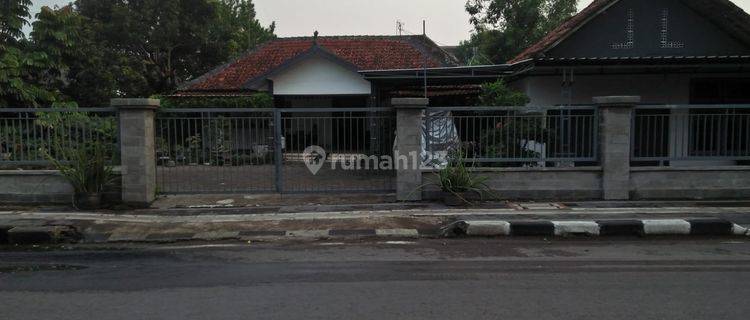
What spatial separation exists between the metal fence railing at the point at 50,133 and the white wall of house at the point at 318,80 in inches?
400

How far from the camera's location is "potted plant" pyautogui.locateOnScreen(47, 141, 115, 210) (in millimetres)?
9336

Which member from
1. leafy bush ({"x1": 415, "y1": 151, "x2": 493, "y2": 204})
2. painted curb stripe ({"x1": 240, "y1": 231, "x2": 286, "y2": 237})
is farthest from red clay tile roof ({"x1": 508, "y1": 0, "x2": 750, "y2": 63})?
painted curb stripe ({"x1": 240, "y1": 231, "x2": 286, "y2": 237})

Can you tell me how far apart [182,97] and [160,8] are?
31.4 feet

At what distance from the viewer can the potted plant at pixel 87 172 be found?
9336 mm

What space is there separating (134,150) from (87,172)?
0.83m

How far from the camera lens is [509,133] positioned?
1018cm

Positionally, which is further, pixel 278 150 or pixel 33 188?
pixel 278 150

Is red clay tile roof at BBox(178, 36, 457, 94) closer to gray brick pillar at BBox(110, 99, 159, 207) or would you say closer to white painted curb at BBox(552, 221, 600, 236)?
gray brick pillar at BBox(110, 99, 159, 207)

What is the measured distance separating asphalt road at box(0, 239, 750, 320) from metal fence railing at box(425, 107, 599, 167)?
110 inches

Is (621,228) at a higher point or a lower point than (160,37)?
lower

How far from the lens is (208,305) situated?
473 centimetres

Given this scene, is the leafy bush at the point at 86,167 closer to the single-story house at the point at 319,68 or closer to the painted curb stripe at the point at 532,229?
the painted curb stripe at the point at 532,229

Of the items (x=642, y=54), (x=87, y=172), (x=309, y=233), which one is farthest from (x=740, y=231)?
(x=87, y=172)

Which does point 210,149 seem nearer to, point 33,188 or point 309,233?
point 33,188
